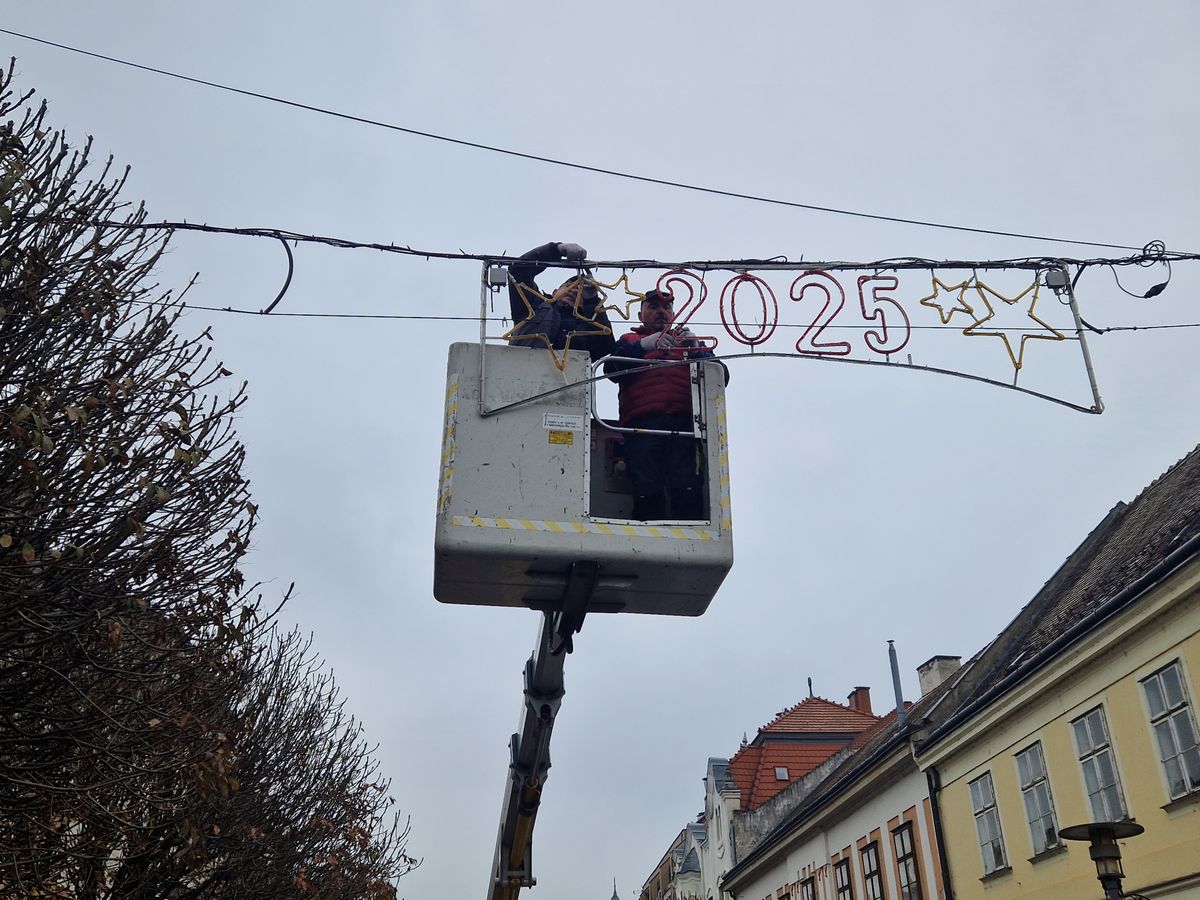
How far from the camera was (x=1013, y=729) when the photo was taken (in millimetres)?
16438

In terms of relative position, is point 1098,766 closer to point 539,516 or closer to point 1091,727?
point 1091,727

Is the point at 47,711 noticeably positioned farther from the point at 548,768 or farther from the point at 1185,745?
the point at 1185,745

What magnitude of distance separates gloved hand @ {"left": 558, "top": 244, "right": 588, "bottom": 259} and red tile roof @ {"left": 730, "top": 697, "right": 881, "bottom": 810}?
3453cm

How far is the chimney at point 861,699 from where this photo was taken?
43625mm

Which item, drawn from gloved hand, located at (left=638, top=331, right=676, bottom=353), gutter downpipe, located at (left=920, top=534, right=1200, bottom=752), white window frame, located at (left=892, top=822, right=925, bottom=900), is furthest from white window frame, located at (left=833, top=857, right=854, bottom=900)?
gloved hand, located at (left=638, top=331, right=676, bottom=353)

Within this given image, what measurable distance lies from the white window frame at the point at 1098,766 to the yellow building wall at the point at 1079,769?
92 millimetres

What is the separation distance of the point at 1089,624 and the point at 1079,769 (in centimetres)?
192

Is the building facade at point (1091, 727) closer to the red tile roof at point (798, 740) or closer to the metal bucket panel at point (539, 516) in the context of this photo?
the metal bucket panel at point (539, 516)

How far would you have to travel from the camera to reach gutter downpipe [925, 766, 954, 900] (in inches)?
717

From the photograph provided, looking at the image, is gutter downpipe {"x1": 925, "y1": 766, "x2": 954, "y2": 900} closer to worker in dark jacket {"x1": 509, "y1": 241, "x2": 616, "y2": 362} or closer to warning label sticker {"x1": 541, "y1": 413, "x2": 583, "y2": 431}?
worker in dark jacket {"x1": 509, "y1": 241, "x2": 616, "y2": 362}

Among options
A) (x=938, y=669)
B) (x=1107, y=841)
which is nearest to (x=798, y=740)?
(x=938, y=669)

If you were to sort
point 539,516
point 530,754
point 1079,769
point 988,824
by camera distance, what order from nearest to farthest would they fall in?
1. point 539,516
2. point 530,754
3. point 1079,769
4. point 988,824

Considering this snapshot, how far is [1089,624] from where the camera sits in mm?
14281

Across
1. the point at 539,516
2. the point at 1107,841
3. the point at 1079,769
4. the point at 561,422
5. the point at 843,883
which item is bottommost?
the point at 1107,841
